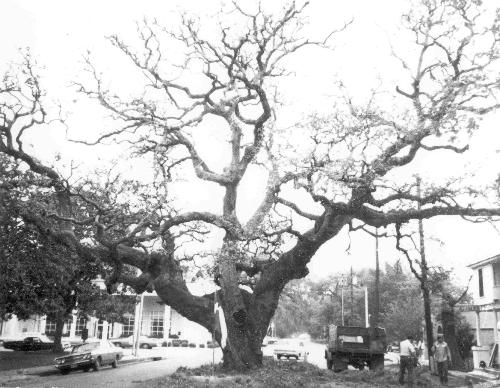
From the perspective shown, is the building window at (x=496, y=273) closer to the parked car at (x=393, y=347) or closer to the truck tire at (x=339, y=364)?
the truck tire at (x=339, y=364)

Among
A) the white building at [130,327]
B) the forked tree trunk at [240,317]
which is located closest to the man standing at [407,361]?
the forked tree trunk at [240,317]

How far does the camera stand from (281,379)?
53.2 ft

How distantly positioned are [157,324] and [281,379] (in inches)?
1762

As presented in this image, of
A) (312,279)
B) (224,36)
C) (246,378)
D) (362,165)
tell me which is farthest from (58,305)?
(312,279)

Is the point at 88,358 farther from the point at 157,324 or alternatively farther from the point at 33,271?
the point at 157,324

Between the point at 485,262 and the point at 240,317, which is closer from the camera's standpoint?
the point at 240,317

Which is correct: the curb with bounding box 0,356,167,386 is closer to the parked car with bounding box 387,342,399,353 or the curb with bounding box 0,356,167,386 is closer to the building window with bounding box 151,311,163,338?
the building window with bounding box 151,311,163,338

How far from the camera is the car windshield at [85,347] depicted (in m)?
24.8

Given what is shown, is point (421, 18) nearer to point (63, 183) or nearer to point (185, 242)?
point (185, 242)

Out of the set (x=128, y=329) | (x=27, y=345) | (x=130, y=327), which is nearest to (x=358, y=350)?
(x=27, y=345)

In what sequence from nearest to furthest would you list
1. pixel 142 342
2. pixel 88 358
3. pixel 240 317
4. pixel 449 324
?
pixel 240 317 < pixel 449 324 < pixel 88 358 < pixel 142 342

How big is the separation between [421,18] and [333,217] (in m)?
7.22

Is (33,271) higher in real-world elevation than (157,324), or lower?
higher

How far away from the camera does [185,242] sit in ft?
70.0
